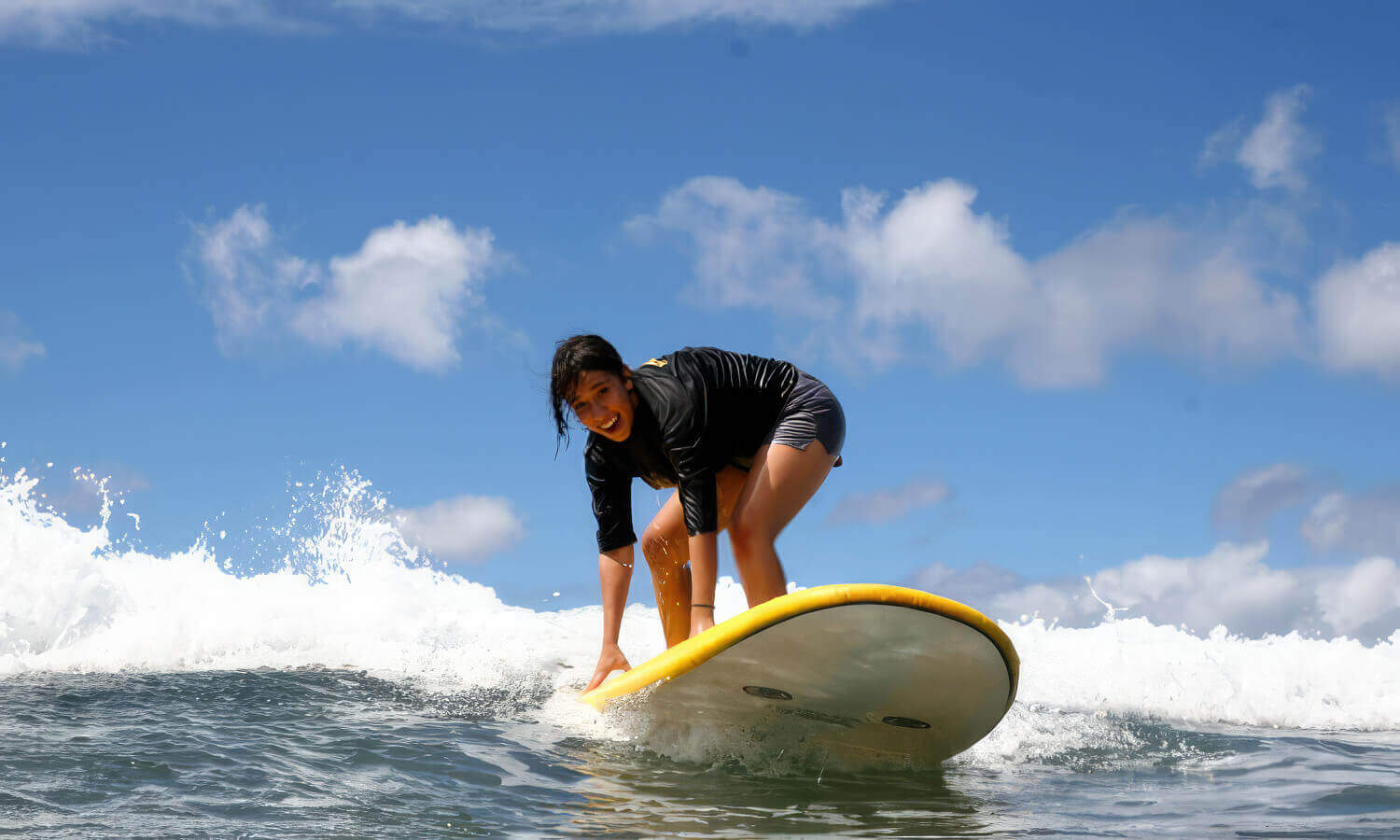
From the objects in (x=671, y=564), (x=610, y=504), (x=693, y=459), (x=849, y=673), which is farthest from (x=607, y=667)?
(x=849, y=673)

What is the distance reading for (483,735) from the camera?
3764 mm

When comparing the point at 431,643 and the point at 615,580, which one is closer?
the point at 615,580

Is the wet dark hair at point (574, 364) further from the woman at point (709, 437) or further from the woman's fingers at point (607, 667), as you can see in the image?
the woman's fingers at point (607, 667)

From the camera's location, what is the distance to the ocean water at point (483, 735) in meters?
2.64

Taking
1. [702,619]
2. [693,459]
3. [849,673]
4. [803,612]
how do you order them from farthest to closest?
[702,619], [693,459], [849,673], [803,612]

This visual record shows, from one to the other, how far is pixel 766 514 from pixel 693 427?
0.46 m

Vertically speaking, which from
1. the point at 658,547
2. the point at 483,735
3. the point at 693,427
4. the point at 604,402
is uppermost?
the point at 604,402

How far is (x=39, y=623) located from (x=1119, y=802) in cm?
633

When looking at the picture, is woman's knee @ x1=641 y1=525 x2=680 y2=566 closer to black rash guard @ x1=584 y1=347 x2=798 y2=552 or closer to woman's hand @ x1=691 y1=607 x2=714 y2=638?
black rash guard @ x1=584 y1=347 x2=798 y2=552

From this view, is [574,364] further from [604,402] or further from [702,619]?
[702,619]

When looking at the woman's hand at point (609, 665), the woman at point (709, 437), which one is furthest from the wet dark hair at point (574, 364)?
the woman's hand at point (609, 665)

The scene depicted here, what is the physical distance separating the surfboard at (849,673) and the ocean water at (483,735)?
0.15 m

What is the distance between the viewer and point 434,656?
608cm

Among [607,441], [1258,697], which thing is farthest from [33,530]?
[1258,697]
